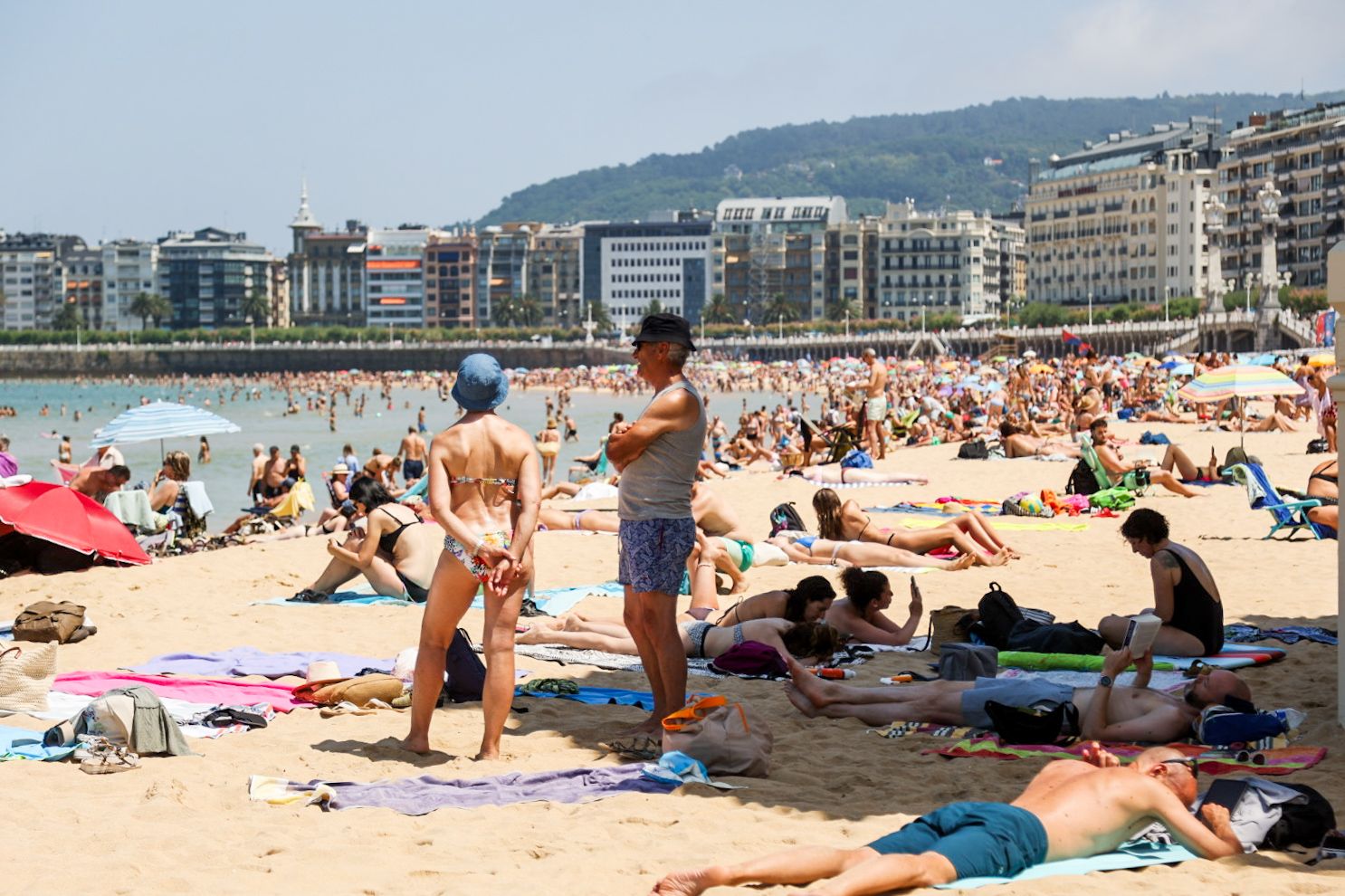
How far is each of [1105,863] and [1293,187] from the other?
90.7 metres

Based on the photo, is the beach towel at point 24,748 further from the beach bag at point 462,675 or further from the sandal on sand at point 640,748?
the sandal on sand at point 640,748

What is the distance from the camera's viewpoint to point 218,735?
19.2ft

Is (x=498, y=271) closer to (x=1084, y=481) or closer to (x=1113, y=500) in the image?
(x=1084, y=481)

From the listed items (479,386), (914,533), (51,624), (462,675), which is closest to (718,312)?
(914,533)

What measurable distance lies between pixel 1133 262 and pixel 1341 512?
4092 inches

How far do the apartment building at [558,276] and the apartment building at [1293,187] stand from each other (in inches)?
2796

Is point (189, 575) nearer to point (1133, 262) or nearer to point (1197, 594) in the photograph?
point (1197, 594)

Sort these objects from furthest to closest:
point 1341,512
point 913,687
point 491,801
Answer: point 913,687 < point 1341,512 < point 491,801

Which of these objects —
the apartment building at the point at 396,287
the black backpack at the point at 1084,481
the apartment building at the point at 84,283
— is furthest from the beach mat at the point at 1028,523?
the apartment building at the point at 84,283

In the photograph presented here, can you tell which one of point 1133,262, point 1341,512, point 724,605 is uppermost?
point 1133,262

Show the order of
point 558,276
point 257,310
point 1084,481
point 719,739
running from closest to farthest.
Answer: point 719,739 < point 1084,481 < point 257,310 < point 558,276

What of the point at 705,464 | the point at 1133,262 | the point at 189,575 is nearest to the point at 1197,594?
the point at 189,575

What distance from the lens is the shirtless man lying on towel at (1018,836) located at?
384cm

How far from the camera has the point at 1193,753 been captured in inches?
205
